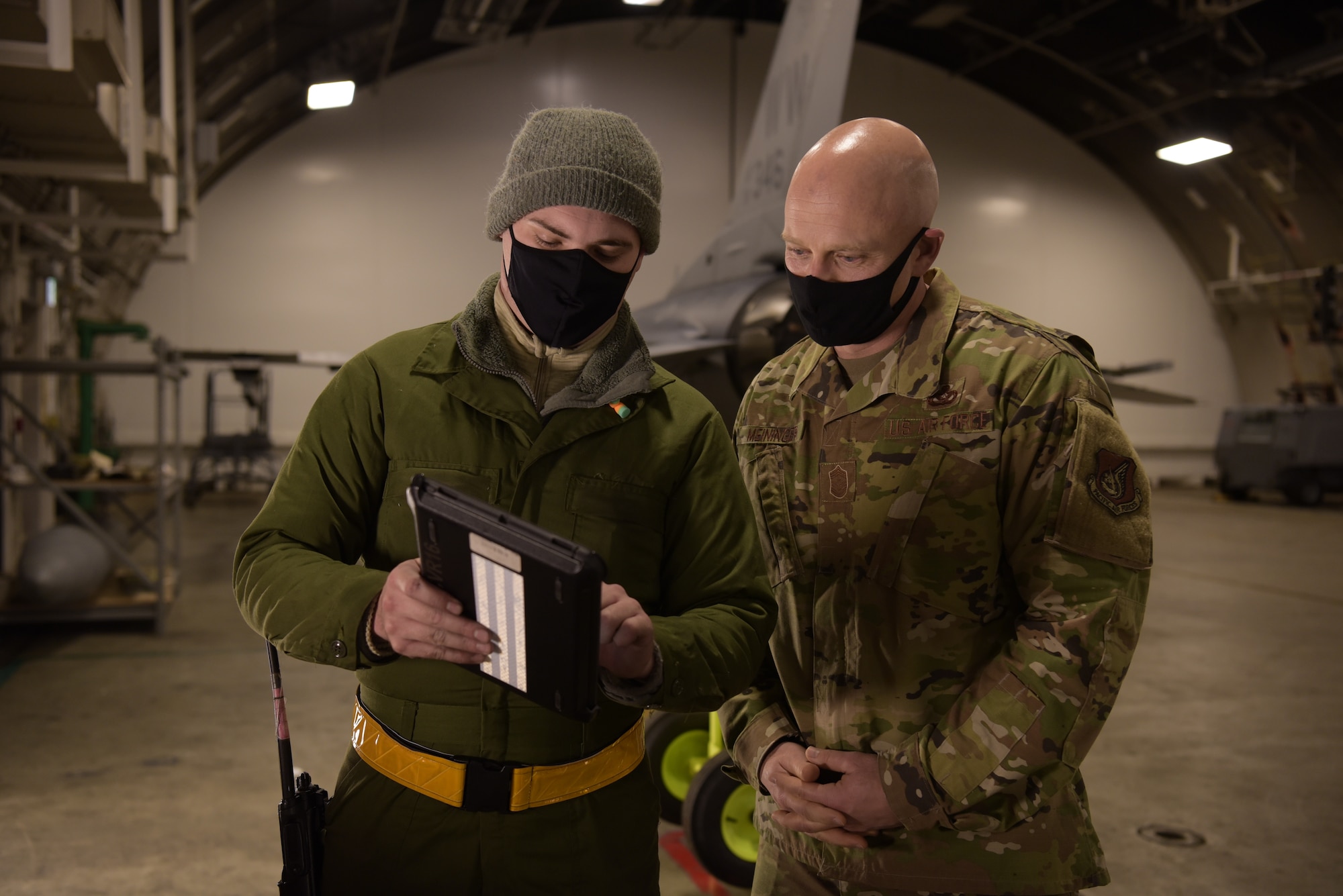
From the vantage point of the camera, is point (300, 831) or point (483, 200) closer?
point (300, 831)

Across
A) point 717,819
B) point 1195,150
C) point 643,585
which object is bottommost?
point 717,819

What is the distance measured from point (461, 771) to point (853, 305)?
96 cm

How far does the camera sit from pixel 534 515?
4.71 feet

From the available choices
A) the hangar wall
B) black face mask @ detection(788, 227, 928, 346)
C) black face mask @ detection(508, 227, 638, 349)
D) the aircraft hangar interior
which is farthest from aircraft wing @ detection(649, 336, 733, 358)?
the hangar wall

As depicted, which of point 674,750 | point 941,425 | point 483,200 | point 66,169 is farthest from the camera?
point 483,200

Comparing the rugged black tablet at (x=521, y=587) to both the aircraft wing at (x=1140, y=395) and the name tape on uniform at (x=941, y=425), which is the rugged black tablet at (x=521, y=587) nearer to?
the name tape on uniform at (x=941, y=425)

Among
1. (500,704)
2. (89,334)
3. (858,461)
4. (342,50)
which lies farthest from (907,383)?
(342,50)

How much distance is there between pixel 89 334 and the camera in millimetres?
11891

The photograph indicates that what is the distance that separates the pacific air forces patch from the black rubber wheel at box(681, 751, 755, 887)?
2.07 m

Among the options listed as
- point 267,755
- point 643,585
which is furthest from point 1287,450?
point 643,585

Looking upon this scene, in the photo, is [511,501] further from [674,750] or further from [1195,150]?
[1195,150]

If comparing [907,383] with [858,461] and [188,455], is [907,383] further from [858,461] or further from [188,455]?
[188,455]

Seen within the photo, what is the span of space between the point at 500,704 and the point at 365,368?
0.55 metres

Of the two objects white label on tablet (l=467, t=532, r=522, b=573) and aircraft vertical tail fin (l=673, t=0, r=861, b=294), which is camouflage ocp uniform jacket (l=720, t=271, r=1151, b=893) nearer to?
white label on tablet (l=467, t=532, r=522, b=573)
